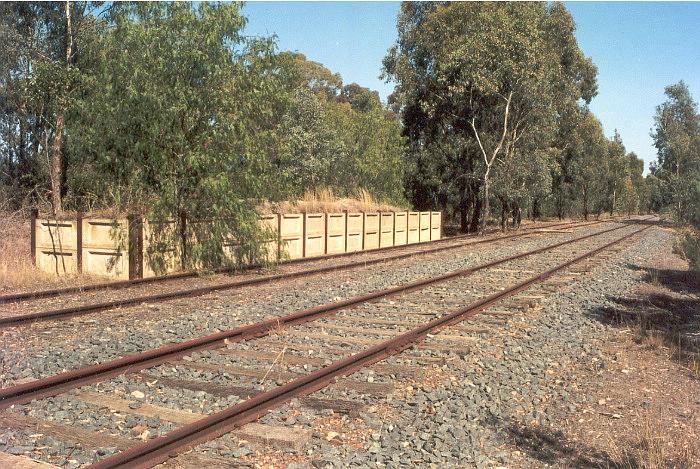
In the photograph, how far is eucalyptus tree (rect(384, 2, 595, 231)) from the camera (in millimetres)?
36562

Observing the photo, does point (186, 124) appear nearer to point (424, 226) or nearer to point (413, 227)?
point (413, 227)

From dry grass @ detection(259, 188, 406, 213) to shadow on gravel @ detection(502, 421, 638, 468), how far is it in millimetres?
14371

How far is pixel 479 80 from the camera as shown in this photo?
120 ft

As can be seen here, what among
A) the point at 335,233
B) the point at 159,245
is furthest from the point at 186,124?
the point at 335,233

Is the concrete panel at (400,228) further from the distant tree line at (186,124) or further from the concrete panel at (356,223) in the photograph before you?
the distant tree line at (186,124)

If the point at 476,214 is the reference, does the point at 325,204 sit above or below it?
above

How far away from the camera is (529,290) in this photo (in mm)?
13359

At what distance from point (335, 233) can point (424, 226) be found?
32.8 feet

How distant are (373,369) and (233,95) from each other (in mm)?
10586

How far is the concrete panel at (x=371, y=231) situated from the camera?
2562 cm

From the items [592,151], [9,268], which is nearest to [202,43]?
[9,268]

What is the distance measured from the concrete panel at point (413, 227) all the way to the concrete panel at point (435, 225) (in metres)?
2.08

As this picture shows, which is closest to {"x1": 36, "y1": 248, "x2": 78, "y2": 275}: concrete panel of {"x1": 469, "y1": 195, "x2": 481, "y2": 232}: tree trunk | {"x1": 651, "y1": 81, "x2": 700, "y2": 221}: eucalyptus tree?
{"x1": 469, "y1": 195, "x2": 481, "y2": 232}: tree trunk

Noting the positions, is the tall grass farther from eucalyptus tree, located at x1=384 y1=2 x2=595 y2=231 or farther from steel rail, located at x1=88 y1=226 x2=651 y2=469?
steel rail, located at x1=88 y1=226 x2=651 y2=469
